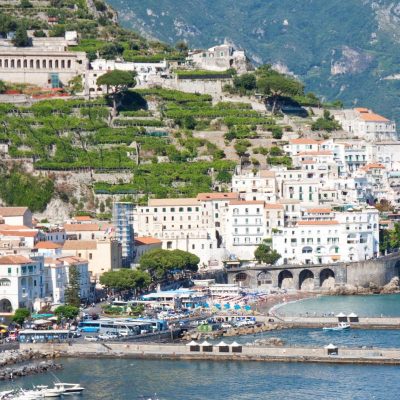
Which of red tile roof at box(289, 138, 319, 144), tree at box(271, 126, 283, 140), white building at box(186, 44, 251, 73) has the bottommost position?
red tile roof at box(289, 138, 319, 144)

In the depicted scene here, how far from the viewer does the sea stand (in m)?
63.7

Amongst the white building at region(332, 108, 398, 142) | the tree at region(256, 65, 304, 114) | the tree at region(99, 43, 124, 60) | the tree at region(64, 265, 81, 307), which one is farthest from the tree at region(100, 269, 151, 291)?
the white building at region(332, 108, 398, 142)

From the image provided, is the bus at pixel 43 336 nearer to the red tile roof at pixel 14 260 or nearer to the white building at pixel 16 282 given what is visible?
the white building at pixel 16 282

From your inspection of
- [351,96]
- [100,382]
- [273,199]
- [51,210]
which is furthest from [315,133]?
[351,96]

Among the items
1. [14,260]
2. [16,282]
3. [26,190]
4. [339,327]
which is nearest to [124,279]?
[14,260]

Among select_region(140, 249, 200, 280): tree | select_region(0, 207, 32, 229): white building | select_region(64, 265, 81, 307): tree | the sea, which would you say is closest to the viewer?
the sea

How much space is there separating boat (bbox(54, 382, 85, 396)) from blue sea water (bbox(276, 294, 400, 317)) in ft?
73.3

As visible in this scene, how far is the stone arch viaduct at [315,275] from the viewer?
9712 cm

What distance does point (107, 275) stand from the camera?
87500mm

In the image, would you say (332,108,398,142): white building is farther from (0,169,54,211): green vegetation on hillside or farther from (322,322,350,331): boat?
(322,322,350,331): boat

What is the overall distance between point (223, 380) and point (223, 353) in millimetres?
4669

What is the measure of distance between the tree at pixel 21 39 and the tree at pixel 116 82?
24.3 ft

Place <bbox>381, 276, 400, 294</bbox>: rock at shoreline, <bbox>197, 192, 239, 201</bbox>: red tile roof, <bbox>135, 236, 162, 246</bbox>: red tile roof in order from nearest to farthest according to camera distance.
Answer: <bbox>135, 236, 162, 246</bbox>: red tile roof → <bbox>381, 276, 400, 294</bbox>: rock at shoreline → <bbox>197, 192, 239, 201</bbox>: red tile roof

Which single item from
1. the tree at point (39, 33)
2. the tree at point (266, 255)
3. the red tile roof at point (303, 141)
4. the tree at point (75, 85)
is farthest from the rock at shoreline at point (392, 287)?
the tree at point (39, 33)
